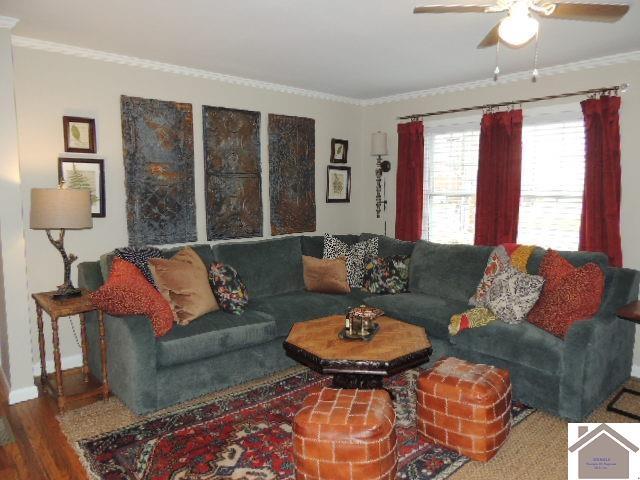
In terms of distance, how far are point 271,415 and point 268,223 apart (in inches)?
91.2

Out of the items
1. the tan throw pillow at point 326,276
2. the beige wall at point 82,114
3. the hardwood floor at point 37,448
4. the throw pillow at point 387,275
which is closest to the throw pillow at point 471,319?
the throw pillow at point 387,275

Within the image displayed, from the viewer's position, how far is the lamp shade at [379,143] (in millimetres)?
5188

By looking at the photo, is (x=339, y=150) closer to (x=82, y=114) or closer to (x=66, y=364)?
(x=82, y=114)

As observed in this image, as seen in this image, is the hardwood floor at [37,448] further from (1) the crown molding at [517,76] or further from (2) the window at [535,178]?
(1) the crown molding at [517,76]

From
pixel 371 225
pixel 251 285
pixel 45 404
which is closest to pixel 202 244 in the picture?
pixel 251 285

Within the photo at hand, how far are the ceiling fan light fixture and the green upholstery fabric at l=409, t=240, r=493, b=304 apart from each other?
7.85ft

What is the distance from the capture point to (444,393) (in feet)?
8.36

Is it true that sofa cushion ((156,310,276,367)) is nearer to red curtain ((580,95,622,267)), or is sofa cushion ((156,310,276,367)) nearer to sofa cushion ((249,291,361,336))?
sofa cushion ((249,291,361,336))

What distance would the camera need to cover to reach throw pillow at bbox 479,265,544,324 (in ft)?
10.8

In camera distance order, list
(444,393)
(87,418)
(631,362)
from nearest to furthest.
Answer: (444,393)
(87,418)
(631,362)

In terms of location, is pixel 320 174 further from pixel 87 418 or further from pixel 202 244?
pixel 87 418

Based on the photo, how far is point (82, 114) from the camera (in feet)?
12.1

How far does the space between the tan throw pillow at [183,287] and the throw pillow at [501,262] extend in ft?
6.86

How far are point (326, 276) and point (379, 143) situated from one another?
1.72 m
